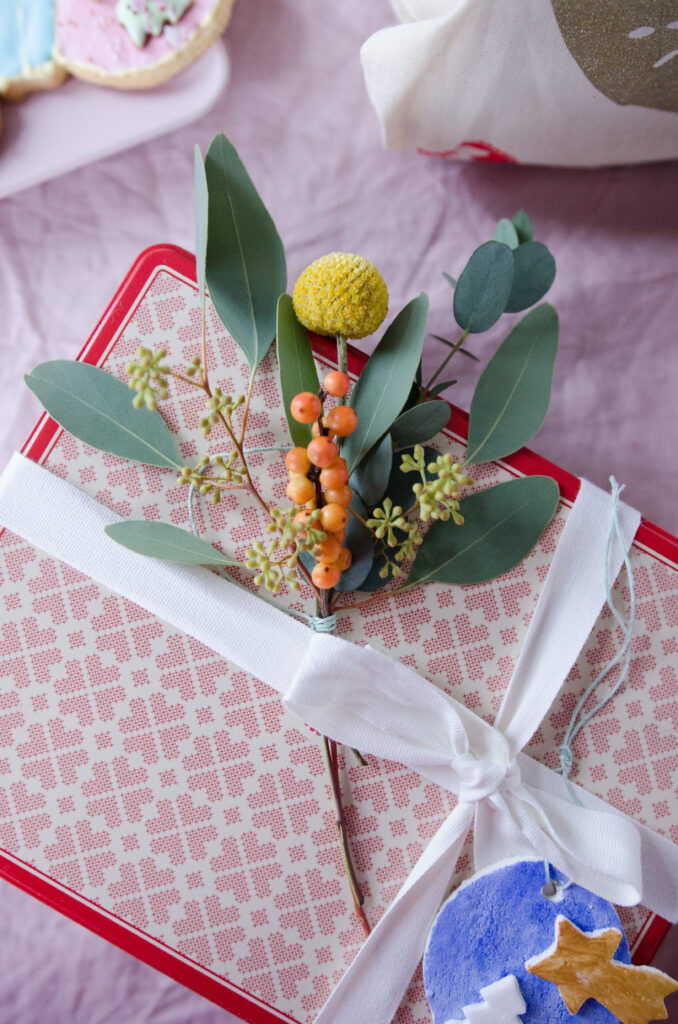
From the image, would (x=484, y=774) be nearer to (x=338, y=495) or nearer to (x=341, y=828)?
(x=341, y=828)

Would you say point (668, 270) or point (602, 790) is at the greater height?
point (668, 270)

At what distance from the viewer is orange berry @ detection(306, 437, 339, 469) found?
0.60 metres

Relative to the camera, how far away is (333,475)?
1.99 feet

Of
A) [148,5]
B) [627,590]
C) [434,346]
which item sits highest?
[148,5]

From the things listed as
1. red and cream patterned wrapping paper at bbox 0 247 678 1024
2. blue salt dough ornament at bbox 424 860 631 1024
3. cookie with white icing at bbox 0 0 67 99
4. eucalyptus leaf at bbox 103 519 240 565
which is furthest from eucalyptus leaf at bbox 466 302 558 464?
cookie with white icing at bbox 0 0 67 99

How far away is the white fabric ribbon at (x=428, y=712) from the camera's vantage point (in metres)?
0.68

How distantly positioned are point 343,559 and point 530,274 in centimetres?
37

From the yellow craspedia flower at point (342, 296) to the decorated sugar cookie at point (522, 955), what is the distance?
0.48 m

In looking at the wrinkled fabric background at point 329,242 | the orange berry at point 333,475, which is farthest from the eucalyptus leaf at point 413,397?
the wrinkled fabric background at point 329,242

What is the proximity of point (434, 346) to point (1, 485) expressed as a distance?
20.5 inches

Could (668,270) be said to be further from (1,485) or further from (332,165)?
(1,485)

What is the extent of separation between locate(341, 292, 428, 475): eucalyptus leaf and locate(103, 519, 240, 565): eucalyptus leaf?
0.14 m

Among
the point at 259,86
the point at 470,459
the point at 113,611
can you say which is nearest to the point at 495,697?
the point at 470,459

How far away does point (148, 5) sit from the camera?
3.10 feet
